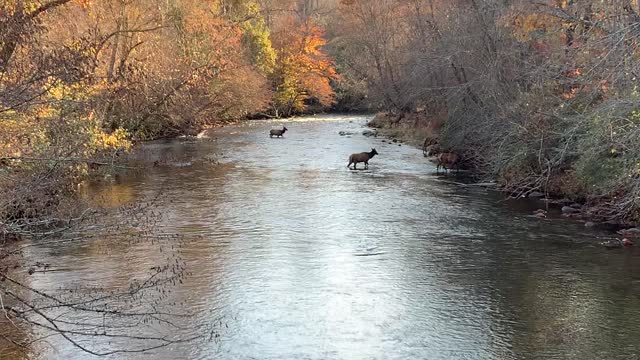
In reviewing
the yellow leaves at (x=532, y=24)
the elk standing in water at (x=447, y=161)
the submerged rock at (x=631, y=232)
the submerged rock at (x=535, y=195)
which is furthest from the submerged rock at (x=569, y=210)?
the elk standing in water at (x=447, y=161)

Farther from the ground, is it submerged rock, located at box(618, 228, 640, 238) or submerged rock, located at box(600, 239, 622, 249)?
submerged rock, located at box(618, 228, 640, 238)

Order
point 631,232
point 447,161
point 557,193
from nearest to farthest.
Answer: point 631,232 → point 557,193 → point 447,161

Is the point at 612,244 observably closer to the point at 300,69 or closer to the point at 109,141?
the point at 109,141

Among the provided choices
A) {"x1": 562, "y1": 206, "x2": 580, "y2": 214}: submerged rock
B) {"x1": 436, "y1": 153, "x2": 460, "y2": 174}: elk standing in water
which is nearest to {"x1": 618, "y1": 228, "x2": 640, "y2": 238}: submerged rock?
{"x1": 562, "y1": 206, "x2": 580, "y2": 214}: submerged rock

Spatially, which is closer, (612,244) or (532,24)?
(612,244)

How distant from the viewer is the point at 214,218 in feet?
Result: 48.4

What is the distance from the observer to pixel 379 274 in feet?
35.0

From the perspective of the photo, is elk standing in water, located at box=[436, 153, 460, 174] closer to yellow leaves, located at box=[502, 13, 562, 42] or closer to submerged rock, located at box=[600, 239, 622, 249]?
yellow leaves, located at box=[502, 13, 562, 42]

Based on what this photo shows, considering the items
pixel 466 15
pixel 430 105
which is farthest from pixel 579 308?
pixel 430 105

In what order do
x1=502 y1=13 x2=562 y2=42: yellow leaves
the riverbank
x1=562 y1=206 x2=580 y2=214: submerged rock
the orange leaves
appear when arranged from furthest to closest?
the orange leaves < x1=562 y1=206 x2=580 y2=214: submerged rock < x1=502 y1=13 x2=562 y2=42: yellow leaves < the riverbank

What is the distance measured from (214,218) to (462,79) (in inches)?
513

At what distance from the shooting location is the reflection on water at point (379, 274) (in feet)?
26.2

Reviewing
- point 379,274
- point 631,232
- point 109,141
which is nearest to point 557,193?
point 631,232

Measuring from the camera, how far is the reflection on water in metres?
7.99
